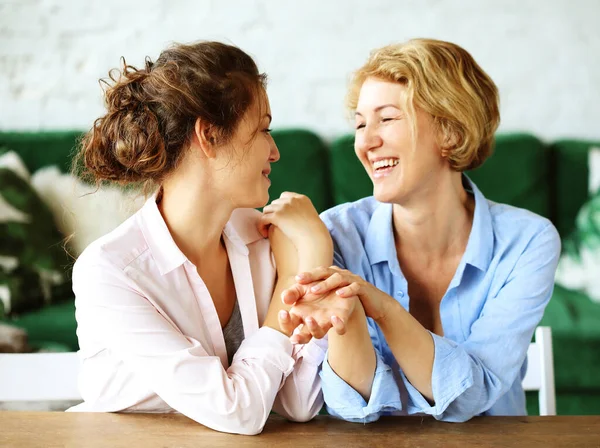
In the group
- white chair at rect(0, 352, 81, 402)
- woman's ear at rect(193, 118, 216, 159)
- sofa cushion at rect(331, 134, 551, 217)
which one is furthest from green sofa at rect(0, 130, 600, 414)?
woman's ear at rect(193, 118, 216, 159)

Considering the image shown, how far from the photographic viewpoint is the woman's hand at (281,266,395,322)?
3.75 feet

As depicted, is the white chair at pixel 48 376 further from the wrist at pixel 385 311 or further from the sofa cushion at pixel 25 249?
the sofa cushion at pixel 25 249

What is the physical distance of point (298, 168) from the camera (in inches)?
120

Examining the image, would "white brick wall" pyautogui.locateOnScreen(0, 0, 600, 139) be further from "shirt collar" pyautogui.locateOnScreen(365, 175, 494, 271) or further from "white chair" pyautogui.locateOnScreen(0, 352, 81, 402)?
"white chair" pyautogui.locateOnScreen(0, 352, 81, 402)

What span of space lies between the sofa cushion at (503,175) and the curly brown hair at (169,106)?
1.72 m

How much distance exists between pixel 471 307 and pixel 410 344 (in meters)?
0.30

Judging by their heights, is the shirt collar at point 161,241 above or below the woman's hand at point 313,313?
above

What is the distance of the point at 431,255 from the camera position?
1623 millimetres

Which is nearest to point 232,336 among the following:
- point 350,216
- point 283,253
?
point 283,253

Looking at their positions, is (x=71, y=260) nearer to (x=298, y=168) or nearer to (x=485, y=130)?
(x=298, y=168)

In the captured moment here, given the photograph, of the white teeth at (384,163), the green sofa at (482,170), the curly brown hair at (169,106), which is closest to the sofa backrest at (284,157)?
the green sofa at (482,170)

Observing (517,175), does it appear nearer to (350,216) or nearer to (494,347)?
(350,216)

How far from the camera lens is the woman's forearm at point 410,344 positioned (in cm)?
124

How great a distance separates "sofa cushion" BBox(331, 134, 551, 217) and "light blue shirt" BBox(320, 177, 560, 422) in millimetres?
1313
